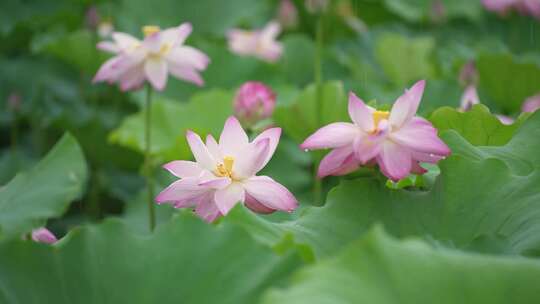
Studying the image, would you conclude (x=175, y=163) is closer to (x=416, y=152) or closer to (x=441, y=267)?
(x=416, y=152)

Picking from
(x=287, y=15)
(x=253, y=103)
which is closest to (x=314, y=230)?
(x=253, y=103)

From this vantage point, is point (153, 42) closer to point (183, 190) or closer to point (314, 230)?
point (183, 190)

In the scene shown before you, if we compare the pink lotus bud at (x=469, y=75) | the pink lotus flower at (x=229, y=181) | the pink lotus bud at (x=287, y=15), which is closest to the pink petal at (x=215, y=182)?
the pink lotus flower at (x=229, y=181)

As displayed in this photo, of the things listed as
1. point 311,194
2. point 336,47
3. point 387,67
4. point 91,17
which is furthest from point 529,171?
point 336,47

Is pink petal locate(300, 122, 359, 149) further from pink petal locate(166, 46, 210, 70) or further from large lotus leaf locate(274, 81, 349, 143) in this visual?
large lotus leaf locate(274, 81, 349, 143)

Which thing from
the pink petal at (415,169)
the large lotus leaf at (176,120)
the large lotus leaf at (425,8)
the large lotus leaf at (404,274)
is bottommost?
the large lotus leaf at (425,8)

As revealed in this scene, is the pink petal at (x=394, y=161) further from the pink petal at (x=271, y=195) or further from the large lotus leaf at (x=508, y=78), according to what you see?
the large lotus leaf at (x=508, y=78)
